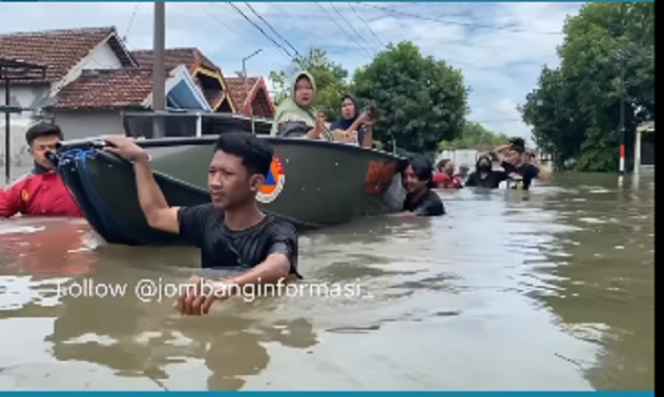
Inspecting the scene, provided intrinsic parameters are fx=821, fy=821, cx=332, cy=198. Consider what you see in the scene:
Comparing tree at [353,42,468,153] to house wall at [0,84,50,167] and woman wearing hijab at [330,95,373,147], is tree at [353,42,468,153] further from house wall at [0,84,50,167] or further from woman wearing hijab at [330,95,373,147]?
house wall at [0,84,50,167]

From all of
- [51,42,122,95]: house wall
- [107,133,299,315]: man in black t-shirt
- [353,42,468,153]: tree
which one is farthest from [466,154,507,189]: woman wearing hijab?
[51,42,122,95]: house wall

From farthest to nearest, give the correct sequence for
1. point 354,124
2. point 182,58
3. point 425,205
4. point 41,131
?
point 182,58 < point 425,205 < point 354,124 < point 41,131

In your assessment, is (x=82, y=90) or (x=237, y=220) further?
(x=82, y=90)

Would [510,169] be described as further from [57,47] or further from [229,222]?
[57,47]

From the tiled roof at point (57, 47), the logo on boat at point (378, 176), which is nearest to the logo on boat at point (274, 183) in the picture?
the logo on boat at point (378, 176)

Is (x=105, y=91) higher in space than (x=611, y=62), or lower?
higher

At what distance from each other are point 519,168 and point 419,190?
3.28 metres

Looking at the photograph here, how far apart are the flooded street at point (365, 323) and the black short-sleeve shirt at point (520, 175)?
531 cm

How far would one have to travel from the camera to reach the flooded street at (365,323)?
7.37ft

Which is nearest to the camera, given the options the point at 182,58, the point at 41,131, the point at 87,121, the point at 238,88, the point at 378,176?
the point at 41,131

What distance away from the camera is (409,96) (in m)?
12.1

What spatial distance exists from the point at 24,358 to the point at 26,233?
3.35 m

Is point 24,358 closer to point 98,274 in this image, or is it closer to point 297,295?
point 297,295

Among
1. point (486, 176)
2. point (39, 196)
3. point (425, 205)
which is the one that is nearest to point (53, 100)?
point (486, 176)
